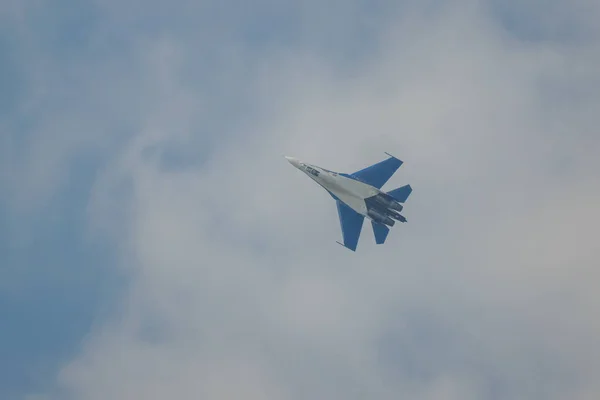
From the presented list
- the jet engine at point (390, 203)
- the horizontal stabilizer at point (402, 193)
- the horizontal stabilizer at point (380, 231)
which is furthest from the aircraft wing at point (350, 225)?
the horizontal stabilizer at point (402, 193)

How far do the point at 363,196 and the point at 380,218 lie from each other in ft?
18.1

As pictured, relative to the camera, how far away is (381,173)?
138250mm

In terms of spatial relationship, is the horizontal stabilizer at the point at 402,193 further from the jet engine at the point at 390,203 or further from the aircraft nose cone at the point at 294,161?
the aircraft nose cone at the point at 294,161

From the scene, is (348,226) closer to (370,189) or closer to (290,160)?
(370,189)

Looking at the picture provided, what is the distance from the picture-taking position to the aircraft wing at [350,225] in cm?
13962

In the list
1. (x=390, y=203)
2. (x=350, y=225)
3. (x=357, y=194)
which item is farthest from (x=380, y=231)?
(x=357, y=194)

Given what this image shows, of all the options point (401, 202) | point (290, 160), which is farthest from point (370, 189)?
point (290, 160)

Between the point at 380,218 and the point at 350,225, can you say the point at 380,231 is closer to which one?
the point at 380,218

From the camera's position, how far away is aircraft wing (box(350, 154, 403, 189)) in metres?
138

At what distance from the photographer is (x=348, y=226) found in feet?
460

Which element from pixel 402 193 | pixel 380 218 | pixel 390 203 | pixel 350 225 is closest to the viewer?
pixel 402 193

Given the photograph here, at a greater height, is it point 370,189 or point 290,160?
point 290,160

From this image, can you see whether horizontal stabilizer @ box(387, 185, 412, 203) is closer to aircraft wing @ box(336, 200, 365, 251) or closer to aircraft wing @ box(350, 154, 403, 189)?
aircraft wing @ box(350, 154, 403, 189)

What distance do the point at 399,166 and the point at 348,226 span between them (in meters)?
15.8
